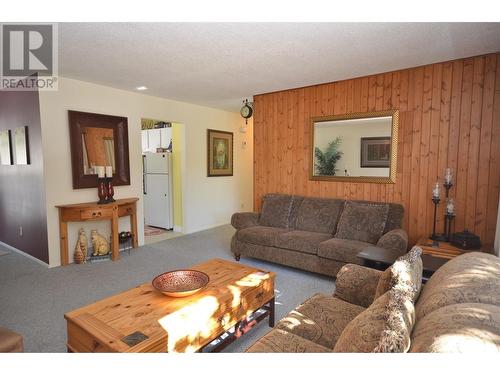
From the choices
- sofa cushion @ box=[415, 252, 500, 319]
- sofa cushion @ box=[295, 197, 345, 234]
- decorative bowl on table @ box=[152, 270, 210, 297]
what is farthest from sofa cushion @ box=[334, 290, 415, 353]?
Answer: sofa cushion @ box=[295, 197, 345, 234]

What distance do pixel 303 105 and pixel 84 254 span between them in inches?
142

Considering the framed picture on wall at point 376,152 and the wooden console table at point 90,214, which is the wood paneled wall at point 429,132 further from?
the wooden console table at point 90,214

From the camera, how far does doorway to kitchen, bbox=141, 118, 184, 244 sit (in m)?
5.47

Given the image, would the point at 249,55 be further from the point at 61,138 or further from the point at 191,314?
the point at 61,138

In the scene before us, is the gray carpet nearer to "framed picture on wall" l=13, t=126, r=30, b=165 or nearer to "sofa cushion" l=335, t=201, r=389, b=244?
"sofa cushion" l=335, t=201, r=389, b=244

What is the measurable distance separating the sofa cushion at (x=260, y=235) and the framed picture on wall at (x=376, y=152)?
1.37 meters

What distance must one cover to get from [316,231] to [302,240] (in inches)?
17.1

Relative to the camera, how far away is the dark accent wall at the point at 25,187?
3.68 meters

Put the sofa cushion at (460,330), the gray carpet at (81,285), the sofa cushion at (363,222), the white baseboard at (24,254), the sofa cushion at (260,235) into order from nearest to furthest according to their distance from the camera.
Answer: the sofa cushion at (460,330)
the gray carpet at (81,285)
the sofa cushion at (363,222)
the sofa cushion at (260,235)
the white baseboard at (24,254)

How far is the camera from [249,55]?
9.52ft

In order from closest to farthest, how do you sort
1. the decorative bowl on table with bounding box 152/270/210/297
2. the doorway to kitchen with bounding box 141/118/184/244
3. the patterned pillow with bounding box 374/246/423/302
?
1. the patterned pillow with bounding box 374/246/423/302
2. the decorative bowl on table with bounding box 152/270/210/297
3. the doorway to kitchen with bounding box 141/118/184/244

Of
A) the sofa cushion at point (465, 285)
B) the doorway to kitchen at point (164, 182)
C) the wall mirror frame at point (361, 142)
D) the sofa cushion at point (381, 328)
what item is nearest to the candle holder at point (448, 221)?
the wall mirror frame at point (361, 142)

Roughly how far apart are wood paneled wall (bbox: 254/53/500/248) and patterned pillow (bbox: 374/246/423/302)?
2060 mm
